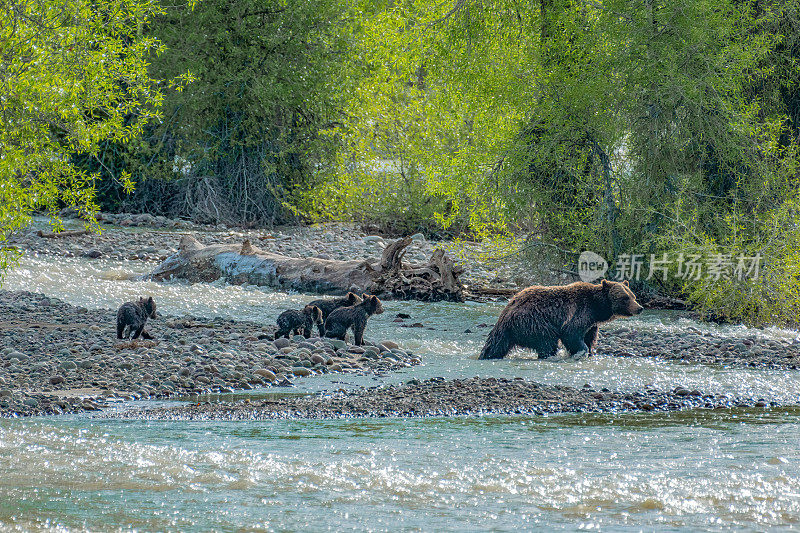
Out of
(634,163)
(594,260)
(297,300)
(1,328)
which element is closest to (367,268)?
(297,300)

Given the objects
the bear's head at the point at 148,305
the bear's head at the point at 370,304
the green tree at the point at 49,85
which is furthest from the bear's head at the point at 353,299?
the green tree at the point at 49,85

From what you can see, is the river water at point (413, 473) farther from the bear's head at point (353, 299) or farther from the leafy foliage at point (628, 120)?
the leafy foliage at point (628, 120)

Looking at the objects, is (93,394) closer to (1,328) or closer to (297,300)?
(1,328)

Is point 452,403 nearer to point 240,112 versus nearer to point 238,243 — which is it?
point 238,243

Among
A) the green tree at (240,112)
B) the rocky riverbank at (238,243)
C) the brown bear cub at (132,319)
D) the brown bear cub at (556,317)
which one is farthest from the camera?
the green tree at (240,112)

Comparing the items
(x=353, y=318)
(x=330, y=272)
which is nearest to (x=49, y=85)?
(x=353, y=318)

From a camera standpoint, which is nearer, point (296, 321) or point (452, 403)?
A: point (452, 403)

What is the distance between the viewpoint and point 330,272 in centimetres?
1480

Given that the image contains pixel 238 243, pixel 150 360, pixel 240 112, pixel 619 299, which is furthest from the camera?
pixel 240 112

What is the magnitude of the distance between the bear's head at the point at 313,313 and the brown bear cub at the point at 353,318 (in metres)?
0.28

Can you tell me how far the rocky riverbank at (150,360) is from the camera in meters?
8.01

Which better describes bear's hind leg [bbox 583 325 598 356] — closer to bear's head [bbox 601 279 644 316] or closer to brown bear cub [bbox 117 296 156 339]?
bear's head [bbox 601 279 644 316]

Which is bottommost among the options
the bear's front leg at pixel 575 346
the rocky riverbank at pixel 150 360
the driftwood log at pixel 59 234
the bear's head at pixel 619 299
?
the rocky riverbank at pixel 150 360

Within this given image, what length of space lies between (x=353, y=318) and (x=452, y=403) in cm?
307
